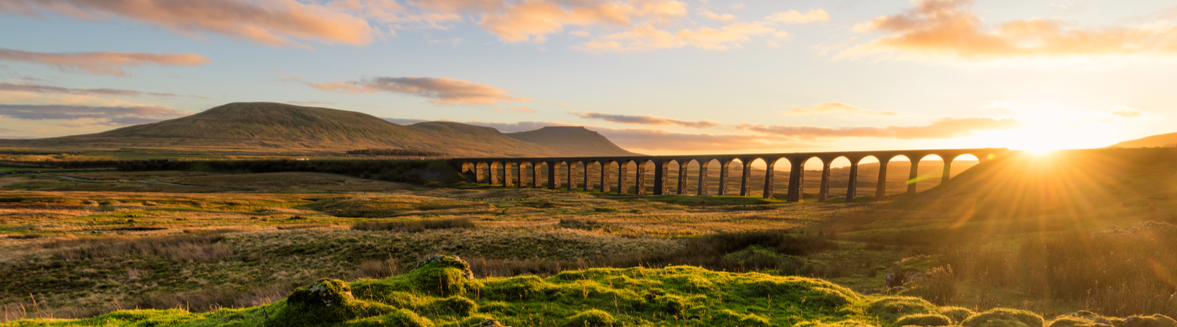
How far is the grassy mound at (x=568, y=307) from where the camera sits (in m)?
5.36

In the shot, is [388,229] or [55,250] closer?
[55,250]

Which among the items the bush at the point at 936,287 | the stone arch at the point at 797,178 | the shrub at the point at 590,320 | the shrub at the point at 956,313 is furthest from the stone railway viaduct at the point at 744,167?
the shrub at the point at 590,320

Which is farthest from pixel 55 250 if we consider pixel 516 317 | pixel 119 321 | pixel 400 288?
pixel 516 317

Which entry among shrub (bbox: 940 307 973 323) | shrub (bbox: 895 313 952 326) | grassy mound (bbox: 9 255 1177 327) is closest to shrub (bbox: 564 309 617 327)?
grassy mound (bbox: 9 255 1177 327)

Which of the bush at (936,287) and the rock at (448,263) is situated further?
the bush at (936,287)

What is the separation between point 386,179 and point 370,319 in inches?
3692

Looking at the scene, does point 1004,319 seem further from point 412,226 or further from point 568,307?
point 412,226

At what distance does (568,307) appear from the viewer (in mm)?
6625

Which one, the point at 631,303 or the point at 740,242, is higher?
the point at 631,303

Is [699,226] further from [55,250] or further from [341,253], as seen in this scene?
[55,250]

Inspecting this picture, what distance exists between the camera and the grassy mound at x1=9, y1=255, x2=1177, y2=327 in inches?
211

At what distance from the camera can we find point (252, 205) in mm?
37062

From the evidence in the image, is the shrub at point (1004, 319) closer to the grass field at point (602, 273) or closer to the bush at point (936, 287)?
the grass field at point (602, 273)

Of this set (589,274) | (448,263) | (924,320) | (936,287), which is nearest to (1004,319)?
(924,320)
